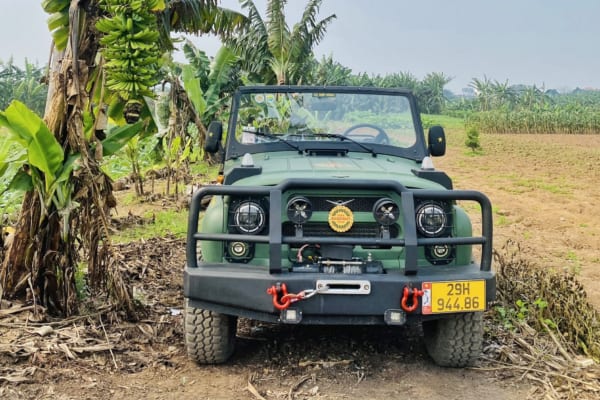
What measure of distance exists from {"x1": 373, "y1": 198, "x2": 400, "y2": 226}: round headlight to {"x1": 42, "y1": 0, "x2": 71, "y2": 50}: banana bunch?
2.52 meters

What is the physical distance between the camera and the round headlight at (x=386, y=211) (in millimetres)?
3980

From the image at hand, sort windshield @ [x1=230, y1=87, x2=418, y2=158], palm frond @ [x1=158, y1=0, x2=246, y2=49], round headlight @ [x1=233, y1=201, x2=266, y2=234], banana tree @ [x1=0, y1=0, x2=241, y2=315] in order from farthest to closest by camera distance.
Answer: palm frond @ [x1=158, y1=0, x2=246, y2=49] < windshield @ [x1=230, y1=87, x2=418, y2=158] < banana tree @ [x1=0, y1=0, x2=241, y2=315] < round headlight @ [x1=233, y1=201, x2=266, y2=234]

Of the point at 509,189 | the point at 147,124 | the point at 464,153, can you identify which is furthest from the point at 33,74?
the point at 147,124

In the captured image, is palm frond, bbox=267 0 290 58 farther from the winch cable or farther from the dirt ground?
the winch cable

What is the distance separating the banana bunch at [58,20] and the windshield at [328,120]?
1352mm

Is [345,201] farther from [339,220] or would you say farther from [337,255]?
[337,255]

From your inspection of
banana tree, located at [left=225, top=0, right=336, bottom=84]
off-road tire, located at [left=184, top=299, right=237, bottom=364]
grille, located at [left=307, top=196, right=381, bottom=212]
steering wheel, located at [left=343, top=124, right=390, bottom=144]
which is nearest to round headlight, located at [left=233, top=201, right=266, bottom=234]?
grille, located at [left=307, top=196, right=381, bottom=212]

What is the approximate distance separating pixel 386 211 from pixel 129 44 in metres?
1.92

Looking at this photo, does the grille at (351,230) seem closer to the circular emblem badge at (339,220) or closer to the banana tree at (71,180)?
the circular emblem badge at (339,220)

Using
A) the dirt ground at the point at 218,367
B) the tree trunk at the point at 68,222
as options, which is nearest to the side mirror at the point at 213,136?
the tree trunk at the point at 68,222

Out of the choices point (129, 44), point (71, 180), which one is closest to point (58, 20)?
point (129, 44)

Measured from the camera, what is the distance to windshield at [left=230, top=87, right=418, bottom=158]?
5.26 m

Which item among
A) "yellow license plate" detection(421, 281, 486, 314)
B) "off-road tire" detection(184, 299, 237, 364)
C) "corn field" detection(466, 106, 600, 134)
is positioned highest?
"corn field" detection(466, 106, 600, 134)

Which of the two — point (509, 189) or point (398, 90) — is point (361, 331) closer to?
point (398, 90)
